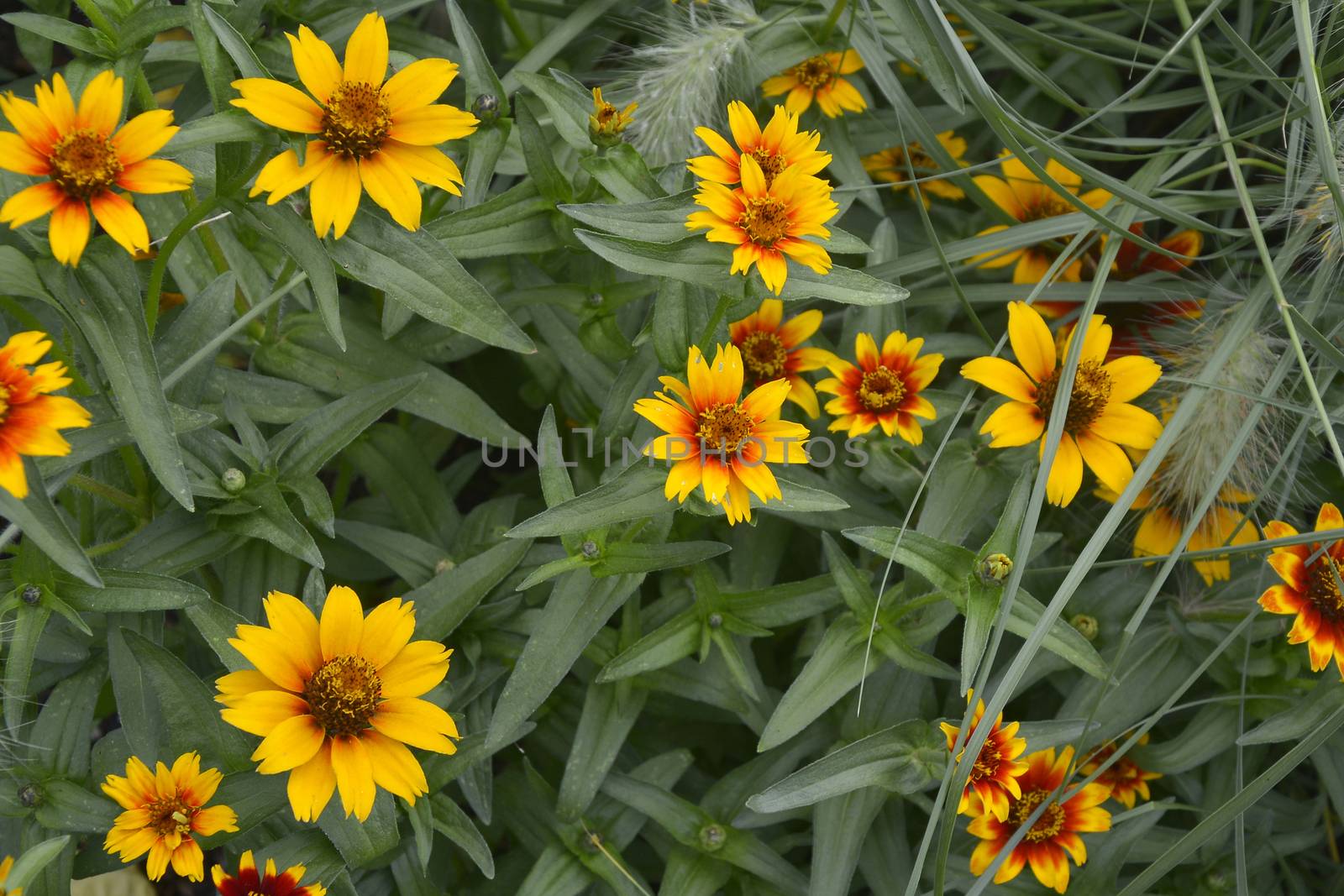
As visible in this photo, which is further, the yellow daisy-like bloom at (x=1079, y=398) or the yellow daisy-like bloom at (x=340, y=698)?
the yellow daisy-like bloom at (x=1079, y=398)

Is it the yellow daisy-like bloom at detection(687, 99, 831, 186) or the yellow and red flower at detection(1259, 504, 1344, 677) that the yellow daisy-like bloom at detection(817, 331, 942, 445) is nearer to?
the yellow daisy-like bloom at detection(687, 99, 831, 186)

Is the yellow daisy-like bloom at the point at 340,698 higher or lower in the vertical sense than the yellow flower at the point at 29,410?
lower

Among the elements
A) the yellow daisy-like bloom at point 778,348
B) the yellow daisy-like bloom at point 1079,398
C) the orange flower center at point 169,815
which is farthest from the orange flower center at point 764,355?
the orange flower center at point 169,815

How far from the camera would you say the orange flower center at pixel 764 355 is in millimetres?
1609

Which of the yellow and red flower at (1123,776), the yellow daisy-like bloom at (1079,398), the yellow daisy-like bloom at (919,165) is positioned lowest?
the yellow and red flower at (1123,776)

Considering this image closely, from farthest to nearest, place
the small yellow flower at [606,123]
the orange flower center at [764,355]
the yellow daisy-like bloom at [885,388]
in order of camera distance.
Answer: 1. the orange flower center at [764,355]
2. the yellow daisy-like bloom at [885,388]
3. the small yellow flower at [606,123]

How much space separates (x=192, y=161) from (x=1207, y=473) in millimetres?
1513

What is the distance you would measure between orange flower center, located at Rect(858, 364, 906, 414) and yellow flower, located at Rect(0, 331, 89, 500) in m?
0.94

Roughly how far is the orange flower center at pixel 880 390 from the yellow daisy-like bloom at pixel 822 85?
0.53 metres

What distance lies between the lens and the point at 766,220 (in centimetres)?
124

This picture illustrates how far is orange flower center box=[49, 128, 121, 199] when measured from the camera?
1.08 meters

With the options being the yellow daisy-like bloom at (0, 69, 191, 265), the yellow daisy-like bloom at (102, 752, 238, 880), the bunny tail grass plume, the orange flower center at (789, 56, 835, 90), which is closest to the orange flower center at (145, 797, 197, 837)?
the yellow daisy-like bloom at (102, 752, 238, 880)

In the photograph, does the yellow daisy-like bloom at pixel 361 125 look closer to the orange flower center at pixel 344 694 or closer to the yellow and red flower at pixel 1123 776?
the orange flower center at pixel 344 694

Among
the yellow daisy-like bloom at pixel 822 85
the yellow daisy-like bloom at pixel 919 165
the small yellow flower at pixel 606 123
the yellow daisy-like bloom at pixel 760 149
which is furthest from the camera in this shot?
the yellow daisy-like bloom at pixel 919 165
